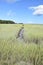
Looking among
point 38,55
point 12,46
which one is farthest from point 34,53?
point 12,46

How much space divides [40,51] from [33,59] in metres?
0.40

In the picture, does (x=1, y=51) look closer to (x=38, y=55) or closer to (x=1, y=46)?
(x=1, y=46)

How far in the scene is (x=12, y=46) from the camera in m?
6.27

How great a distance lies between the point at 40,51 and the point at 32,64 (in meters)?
0.52

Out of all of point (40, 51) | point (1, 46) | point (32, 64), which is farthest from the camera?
point (1, 46)

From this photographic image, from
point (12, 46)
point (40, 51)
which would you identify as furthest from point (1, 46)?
point (40, 51)

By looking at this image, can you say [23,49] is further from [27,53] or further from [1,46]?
[1,46]

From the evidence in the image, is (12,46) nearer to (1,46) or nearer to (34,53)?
(1,46)

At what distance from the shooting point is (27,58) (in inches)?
222

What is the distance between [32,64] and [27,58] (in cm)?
20

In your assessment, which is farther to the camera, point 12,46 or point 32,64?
point 12,46

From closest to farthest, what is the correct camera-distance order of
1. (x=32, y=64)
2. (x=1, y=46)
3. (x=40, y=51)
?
(x=32, y=64) < (x=40, y=51) < (x=1, y=46)

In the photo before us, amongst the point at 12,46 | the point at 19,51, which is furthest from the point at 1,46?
the point at 19,51

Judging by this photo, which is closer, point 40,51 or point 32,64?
point 32,64
